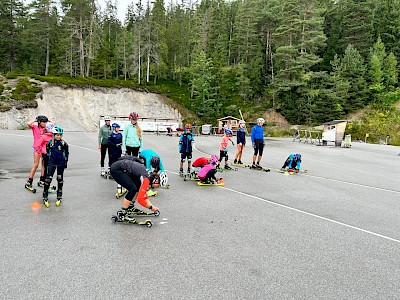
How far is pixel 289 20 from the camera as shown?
45.5m

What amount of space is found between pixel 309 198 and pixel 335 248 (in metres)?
3.27

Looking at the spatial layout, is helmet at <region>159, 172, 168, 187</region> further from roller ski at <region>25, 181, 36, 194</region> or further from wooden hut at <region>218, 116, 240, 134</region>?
wooden hut at <region>218, 116, 240, 134</region>

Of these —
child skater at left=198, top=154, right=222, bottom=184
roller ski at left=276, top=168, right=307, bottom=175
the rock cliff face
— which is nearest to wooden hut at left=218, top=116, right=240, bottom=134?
the rock cliff face

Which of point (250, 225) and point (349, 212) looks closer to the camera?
point (250, 225)

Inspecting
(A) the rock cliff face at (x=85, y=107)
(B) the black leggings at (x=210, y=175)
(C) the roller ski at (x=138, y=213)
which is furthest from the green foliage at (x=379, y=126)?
(C) the roller ski at (x=138, y=213)

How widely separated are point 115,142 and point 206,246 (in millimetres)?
5205

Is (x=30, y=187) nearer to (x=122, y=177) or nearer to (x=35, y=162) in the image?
(x=35, y=162)

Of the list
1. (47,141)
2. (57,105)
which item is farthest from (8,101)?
(47,141)

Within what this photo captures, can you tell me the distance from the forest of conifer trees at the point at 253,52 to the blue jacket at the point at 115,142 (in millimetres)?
38410

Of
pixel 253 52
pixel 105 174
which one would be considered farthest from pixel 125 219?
pixel 253 52

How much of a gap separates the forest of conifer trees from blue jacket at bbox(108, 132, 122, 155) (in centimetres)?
3841

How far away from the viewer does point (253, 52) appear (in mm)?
54406

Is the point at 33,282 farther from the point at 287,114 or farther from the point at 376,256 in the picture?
the point at 287,114

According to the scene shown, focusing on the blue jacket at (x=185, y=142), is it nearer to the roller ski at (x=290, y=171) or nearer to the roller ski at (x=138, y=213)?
the roller ski at (x=290, y=171)
